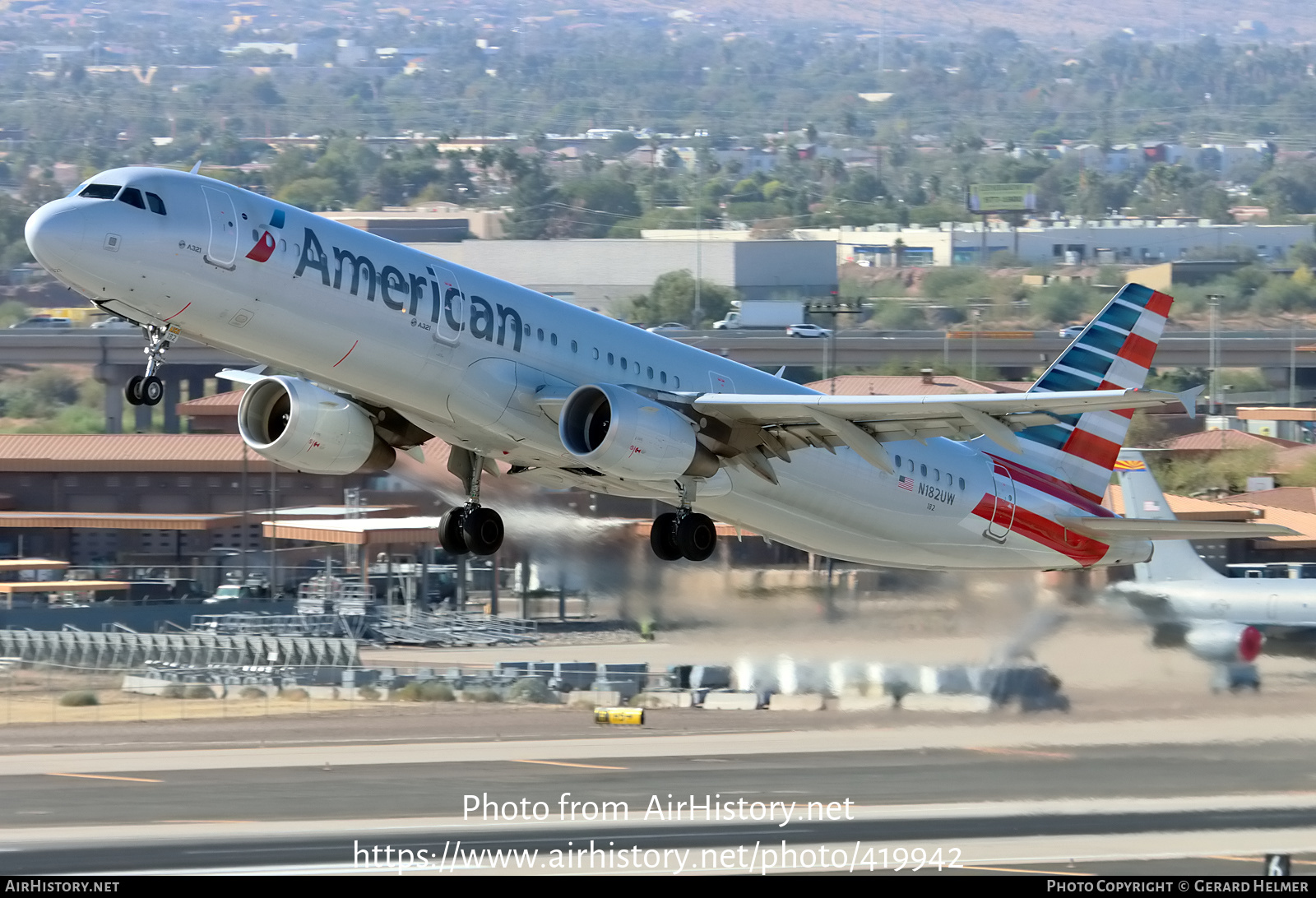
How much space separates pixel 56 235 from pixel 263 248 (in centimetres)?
331

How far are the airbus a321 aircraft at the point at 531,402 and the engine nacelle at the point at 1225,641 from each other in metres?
4.19

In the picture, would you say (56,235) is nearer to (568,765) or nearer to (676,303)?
(568,765)

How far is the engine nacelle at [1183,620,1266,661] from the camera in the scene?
1742 inches

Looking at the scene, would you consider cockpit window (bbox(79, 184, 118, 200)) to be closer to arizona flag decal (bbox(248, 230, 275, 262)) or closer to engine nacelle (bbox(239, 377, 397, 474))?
arizona flag decal (bbox(248, 230, 275, 262))

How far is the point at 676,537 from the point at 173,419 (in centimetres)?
8432

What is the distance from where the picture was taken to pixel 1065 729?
146 ft

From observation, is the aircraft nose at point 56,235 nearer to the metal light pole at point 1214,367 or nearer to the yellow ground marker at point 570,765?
the yellow ground marker at point 570,765

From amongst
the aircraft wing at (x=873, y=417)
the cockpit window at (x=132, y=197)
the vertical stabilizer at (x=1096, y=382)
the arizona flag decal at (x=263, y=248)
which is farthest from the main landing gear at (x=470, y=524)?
the vertical stabilizer at (x=1096, y=382)

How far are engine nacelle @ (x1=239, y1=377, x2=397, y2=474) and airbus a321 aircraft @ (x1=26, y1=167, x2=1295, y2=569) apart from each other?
0.04 meters

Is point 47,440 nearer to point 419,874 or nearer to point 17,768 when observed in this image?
point 17,768

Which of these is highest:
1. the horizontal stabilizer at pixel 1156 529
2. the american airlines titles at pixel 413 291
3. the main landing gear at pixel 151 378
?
the american airlines titles at pixel 413 291

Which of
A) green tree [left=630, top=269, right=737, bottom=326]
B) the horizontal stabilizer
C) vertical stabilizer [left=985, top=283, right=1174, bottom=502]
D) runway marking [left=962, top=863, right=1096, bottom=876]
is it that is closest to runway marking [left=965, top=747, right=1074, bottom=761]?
the horizontal stabilizer

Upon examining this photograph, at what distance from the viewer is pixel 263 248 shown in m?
30.7

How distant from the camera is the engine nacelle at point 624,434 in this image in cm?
3291
